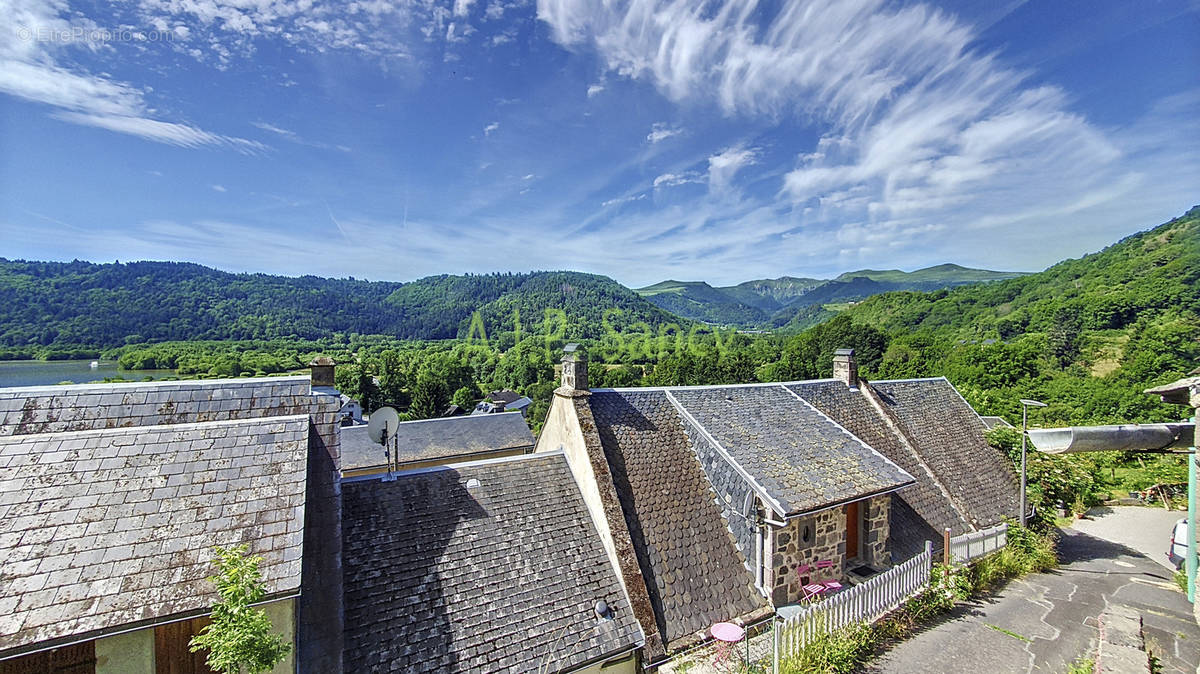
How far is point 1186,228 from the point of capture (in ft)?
299

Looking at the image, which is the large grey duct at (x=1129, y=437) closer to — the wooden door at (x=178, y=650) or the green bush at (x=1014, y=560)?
the green bush at (x=1014, y=560)

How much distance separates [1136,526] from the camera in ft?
54.5

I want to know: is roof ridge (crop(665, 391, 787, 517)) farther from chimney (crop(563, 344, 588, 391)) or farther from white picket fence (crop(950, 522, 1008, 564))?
white picket fence (crop(950, 522, 1008, 564))

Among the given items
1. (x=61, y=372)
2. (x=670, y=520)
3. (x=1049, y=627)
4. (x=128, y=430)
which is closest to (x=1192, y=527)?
(x=1049, y=627)

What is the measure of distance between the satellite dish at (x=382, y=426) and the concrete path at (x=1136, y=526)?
67.7 ft

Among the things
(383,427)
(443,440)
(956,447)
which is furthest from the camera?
(443,440)

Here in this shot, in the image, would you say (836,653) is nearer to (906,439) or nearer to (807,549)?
(807,549)

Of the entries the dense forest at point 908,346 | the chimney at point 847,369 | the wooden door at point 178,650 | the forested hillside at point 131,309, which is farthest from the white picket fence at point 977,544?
the forested hillside at point 131,309

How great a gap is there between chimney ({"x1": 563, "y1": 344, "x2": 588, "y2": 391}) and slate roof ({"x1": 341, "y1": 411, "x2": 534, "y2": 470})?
859 inches

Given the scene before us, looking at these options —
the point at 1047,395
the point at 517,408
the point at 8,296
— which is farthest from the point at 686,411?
the point at 8,296

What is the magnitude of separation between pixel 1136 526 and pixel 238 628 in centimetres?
2669

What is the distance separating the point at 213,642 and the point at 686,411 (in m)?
9.80

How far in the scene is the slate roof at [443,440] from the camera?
93.9ft

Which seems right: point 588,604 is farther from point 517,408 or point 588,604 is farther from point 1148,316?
point 1148,316
